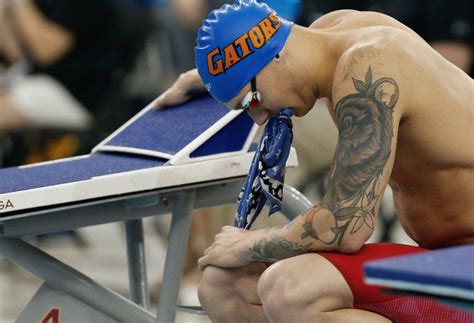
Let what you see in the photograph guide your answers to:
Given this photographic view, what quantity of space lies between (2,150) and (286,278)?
3791 mm

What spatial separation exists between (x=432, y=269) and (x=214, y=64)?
112 cm

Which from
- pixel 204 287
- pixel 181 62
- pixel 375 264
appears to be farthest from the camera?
pixel 181 62

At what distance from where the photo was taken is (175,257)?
3.05 metres

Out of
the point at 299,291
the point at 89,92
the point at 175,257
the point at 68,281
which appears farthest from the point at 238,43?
the point at 89,92

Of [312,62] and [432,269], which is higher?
[312,62]

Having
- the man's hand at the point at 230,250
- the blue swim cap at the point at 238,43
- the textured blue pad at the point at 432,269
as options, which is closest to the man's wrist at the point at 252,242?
the man's hand at the point at 230,250

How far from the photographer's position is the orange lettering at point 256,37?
2.60m

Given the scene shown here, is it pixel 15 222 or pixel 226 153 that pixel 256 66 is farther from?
pixel 15 222

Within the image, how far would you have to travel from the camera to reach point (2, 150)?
6.03 meters

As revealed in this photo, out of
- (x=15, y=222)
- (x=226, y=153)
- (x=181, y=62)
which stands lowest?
(x=15, y=222)

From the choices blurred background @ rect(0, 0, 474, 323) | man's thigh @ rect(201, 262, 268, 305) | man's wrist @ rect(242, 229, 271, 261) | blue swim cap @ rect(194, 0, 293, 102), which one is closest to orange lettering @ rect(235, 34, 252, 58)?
blue swim cap @ rect(194, 0, 293, 102)

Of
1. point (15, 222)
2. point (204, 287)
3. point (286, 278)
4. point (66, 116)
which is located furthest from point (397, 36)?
point (66, 116)

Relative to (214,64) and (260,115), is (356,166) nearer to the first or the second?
(260,115)

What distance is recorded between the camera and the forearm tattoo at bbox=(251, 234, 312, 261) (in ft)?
8.44
